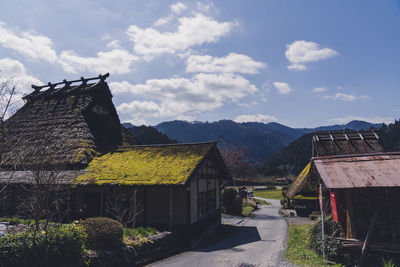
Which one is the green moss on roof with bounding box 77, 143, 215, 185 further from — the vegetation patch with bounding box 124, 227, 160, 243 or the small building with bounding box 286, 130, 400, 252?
the small building with bounding box 286, 130, 400, 252

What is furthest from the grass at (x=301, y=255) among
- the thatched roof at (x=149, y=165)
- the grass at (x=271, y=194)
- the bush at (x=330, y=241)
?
the grass at (x=271, y=194)

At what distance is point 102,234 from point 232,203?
2100 centimetres

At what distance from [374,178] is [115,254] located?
33.9 ft

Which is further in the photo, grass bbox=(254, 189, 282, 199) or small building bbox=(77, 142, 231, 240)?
grass bbox=(254, 189, 282, 199)

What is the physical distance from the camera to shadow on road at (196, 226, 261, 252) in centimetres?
1395

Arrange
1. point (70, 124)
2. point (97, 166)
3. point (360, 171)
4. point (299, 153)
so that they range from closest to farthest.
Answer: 1. point (360, 171)
2. point (97, 166)
3. point (70, 124)
4. point (299, 153)

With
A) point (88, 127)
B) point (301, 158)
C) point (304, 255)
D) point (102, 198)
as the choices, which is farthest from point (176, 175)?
point (301, 158)

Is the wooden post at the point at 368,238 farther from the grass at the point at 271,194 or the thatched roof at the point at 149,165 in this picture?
the grass at the point at 271,194

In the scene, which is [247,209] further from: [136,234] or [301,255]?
[136,234]

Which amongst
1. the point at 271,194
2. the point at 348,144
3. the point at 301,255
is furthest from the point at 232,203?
the point at 271,194

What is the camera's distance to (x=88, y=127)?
67.3ft

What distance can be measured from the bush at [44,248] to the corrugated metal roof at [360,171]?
9.28m

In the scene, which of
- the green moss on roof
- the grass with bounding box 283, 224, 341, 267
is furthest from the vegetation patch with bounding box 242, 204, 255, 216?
the green moss on roof

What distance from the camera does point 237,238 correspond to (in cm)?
1662
